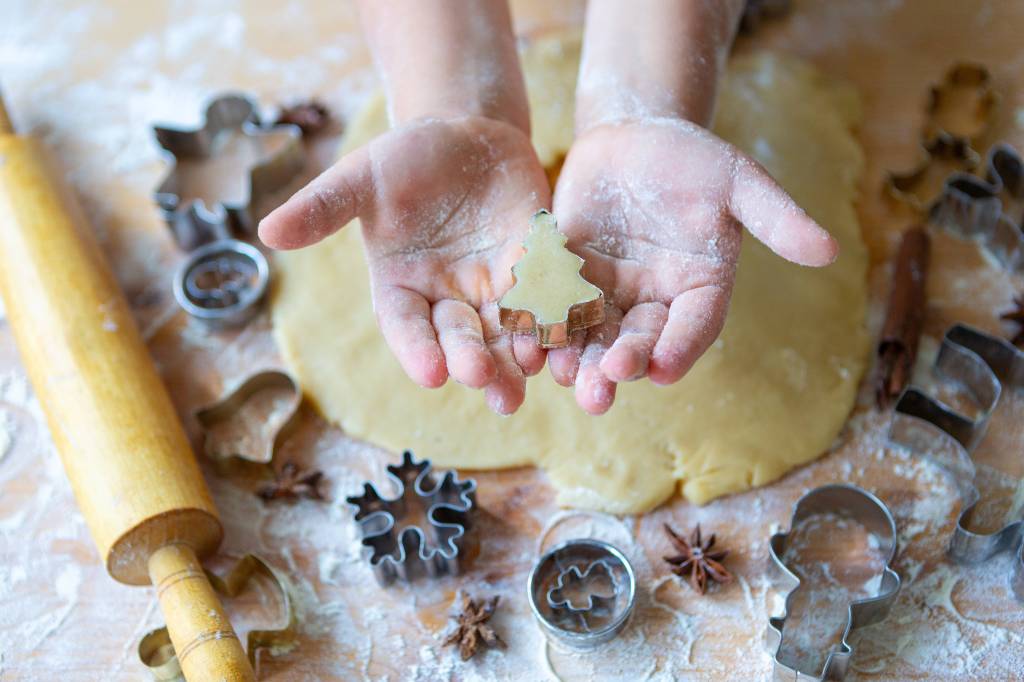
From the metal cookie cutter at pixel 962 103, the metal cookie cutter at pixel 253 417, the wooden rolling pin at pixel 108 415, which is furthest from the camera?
the metal cookie cutter at pixel 962 103

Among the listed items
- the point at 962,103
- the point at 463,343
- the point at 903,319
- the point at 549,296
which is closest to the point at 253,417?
the point at 463,343

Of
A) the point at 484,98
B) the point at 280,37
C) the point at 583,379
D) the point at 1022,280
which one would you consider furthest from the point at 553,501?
the point at 280,37

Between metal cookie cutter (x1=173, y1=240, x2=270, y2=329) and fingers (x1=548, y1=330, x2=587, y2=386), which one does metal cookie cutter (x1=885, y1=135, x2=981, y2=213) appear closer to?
fingers (x1=548, y1=330, x2=587, y2=386)

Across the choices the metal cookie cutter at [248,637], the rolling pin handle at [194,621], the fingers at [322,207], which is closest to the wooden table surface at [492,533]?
the metal cookie cutter at [248,637]

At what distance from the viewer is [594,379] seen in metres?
1.38

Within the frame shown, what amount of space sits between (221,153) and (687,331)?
149 centimetres

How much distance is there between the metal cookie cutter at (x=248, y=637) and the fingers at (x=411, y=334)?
49cm

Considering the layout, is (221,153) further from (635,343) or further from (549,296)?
(635,343)

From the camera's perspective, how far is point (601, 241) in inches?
63.5

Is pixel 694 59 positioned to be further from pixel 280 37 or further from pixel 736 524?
pixel 280 37

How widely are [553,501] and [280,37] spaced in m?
1.68

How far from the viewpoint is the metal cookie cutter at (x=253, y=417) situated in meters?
1.86

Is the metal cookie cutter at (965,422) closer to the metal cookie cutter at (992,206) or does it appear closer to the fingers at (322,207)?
the metal cookie cutter at (992,206)

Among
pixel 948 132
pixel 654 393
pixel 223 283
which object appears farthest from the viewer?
pixel 948 132
